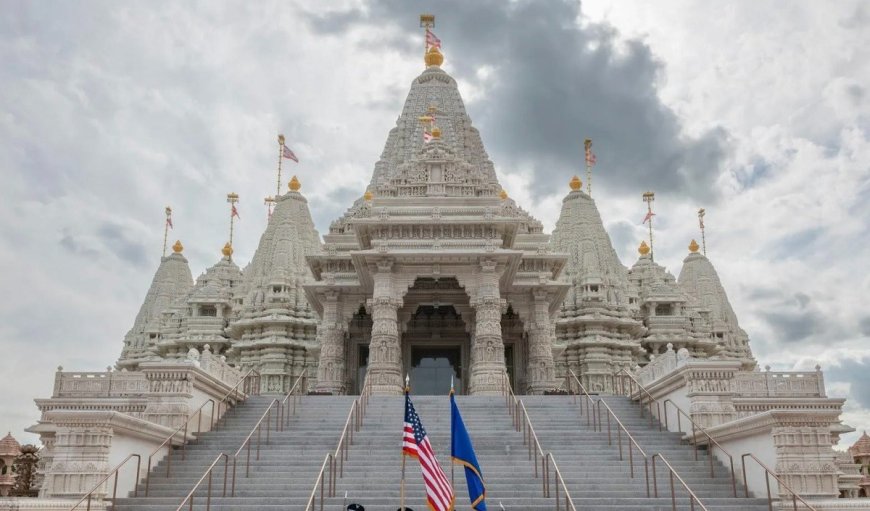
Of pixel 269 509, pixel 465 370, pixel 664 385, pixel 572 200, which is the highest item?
pixel 572 200

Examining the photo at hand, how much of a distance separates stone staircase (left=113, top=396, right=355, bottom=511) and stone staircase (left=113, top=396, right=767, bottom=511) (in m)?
0.02

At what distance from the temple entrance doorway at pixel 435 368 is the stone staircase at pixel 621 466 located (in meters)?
11.3

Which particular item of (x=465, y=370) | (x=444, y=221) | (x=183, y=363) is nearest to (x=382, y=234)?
(x=444, y=221)

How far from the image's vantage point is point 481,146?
42.8 metres

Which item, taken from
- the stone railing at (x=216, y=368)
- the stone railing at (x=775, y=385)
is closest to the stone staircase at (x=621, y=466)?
the stone railing at (x=775, y=385)

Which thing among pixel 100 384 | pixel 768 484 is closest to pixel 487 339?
pixel 100 384

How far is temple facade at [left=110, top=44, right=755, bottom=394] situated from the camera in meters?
28.0

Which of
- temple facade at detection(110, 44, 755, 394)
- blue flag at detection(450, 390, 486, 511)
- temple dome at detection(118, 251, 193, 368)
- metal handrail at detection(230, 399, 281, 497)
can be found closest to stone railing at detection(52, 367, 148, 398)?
temple facade at detection(110, 44, 755, 394)

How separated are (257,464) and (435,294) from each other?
1458cm

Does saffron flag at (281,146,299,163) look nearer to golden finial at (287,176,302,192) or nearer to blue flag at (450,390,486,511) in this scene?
golden finial at (287,176,302,192)

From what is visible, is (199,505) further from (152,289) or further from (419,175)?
(152,289)

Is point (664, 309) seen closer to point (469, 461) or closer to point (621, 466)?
point (621, 466)

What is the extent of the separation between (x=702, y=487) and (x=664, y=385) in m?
4.40

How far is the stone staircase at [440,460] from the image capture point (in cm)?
1544
